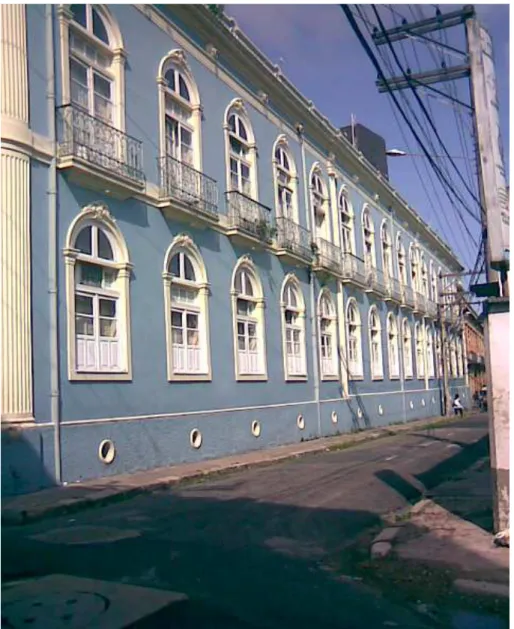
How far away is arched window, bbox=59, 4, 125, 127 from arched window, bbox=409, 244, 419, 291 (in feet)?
90.1

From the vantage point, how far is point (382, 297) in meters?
32.6

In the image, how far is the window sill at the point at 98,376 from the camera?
1305cm

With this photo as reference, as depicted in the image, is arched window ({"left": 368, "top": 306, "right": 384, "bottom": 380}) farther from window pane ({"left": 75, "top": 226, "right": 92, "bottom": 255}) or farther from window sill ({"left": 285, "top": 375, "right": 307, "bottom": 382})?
window pane ({"left": 75, "top": 226, "right": 92, "bottom": 255})

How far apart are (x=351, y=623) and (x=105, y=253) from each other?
10427 mm

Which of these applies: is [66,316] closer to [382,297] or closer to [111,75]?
[111,75]

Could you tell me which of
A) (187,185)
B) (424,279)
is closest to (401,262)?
(424,279)

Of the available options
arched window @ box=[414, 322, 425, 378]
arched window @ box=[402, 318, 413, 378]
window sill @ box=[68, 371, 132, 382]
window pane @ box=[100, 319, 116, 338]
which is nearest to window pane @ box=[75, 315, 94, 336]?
window pane @ box=[100, 319, 116, 338]

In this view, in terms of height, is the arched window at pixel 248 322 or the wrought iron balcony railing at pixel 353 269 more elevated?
the wrought iron balcony railing at pixel 353 269

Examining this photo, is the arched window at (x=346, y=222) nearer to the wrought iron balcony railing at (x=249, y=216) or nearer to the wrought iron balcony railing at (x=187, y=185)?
the wrought iron balcony railing at (x=249, y=216)

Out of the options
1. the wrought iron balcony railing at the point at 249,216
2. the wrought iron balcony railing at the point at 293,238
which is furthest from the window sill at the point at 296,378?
the wrought iron balcony railing at the point at 249,216

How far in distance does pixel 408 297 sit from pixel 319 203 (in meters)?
12.9

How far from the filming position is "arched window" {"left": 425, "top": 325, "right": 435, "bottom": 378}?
41.3 meters

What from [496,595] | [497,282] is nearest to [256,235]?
[497,282]

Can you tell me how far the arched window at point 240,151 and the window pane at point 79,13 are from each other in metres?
5.80
